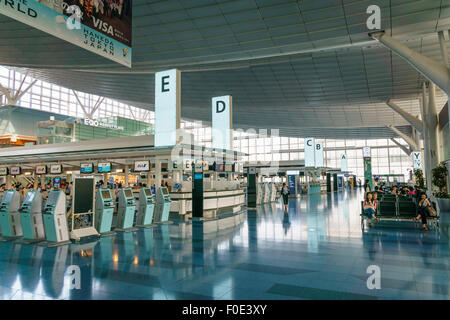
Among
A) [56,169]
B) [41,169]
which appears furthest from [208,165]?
[41,169]

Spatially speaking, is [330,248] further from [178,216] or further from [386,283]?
[178,216]

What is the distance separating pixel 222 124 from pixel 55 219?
11.7 metres

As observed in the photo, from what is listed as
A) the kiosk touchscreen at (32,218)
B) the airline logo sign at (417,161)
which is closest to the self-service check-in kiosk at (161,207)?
the kiosk touchscreen at (32,218)

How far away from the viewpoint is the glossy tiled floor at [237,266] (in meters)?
3.93

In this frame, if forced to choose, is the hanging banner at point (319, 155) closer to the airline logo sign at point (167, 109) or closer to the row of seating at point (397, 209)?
the airline logo sign at point (167, 109)

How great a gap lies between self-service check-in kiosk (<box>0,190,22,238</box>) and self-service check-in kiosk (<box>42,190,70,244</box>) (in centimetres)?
150

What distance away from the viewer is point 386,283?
4211 millimetres

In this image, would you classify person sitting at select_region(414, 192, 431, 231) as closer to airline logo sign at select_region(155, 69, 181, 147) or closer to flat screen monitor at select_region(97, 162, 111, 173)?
airline logo sign at select_region(155, 69, 181, 147)

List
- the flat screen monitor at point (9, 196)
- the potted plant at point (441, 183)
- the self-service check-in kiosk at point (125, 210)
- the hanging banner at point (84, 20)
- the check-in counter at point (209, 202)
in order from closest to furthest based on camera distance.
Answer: the hanging banner at point (84, 20) → the flat screen monitor at point (9, 196) → the self-service check-in kiosk at point (125, 210) → the check-in counter at point (209, 202) → the potted plant at point (441, 183)

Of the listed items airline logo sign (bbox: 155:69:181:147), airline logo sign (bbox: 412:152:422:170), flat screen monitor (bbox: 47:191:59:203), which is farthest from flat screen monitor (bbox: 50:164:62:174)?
airline logo sign (bbox: 412:152:422:170)

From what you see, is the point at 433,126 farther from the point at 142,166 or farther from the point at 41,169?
the point at 41,169

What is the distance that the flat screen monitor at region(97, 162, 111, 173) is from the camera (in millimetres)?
16344

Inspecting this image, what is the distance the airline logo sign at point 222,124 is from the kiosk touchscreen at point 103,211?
9.26 m
